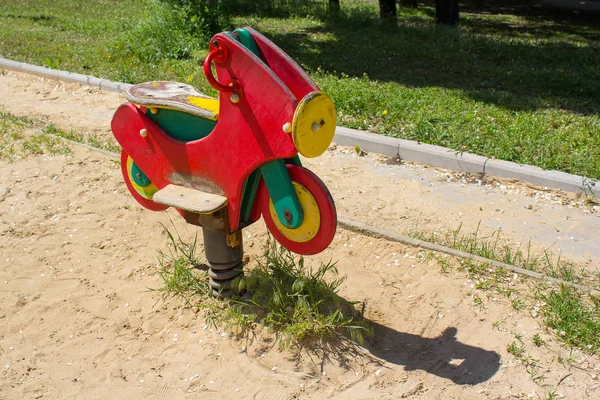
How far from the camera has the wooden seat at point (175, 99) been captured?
3.69 meters

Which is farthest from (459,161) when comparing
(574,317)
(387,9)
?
(387,9)

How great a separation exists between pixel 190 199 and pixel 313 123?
0.88m

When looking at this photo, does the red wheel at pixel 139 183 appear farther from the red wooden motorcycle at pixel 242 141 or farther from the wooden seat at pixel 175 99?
the wooden seat at pixel 175 99

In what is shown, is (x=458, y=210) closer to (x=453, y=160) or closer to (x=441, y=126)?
(x=453, y=160)

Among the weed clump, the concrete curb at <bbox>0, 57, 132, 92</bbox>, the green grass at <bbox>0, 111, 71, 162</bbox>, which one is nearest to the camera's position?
the weed clump

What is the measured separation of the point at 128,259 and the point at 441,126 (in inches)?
126

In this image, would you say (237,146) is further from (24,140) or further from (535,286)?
(24,140)

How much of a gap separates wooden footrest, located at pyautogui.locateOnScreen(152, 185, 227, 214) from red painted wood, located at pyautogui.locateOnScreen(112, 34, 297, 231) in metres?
0.05

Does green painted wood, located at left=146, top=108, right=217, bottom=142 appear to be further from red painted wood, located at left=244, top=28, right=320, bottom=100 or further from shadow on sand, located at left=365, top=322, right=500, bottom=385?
shadow on sand, located at left=365, top=322, right=500, bottom=385

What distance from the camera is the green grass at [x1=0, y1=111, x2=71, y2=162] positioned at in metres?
6.33

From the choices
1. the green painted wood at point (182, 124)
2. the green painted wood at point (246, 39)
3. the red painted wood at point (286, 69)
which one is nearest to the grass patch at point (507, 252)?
the red painted wood at point (286, 69)

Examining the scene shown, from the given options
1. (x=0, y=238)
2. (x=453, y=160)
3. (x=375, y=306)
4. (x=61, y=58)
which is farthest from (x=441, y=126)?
(x=61, y=58)

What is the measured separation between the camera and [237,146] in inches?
140

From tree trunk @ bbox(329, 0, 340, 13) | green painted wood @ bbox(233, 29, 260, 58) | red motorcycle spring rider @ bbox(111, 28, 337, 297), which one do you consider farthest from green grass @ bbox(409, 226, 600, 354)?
tree trunk @ bbox(329, 0, 340, 13)
